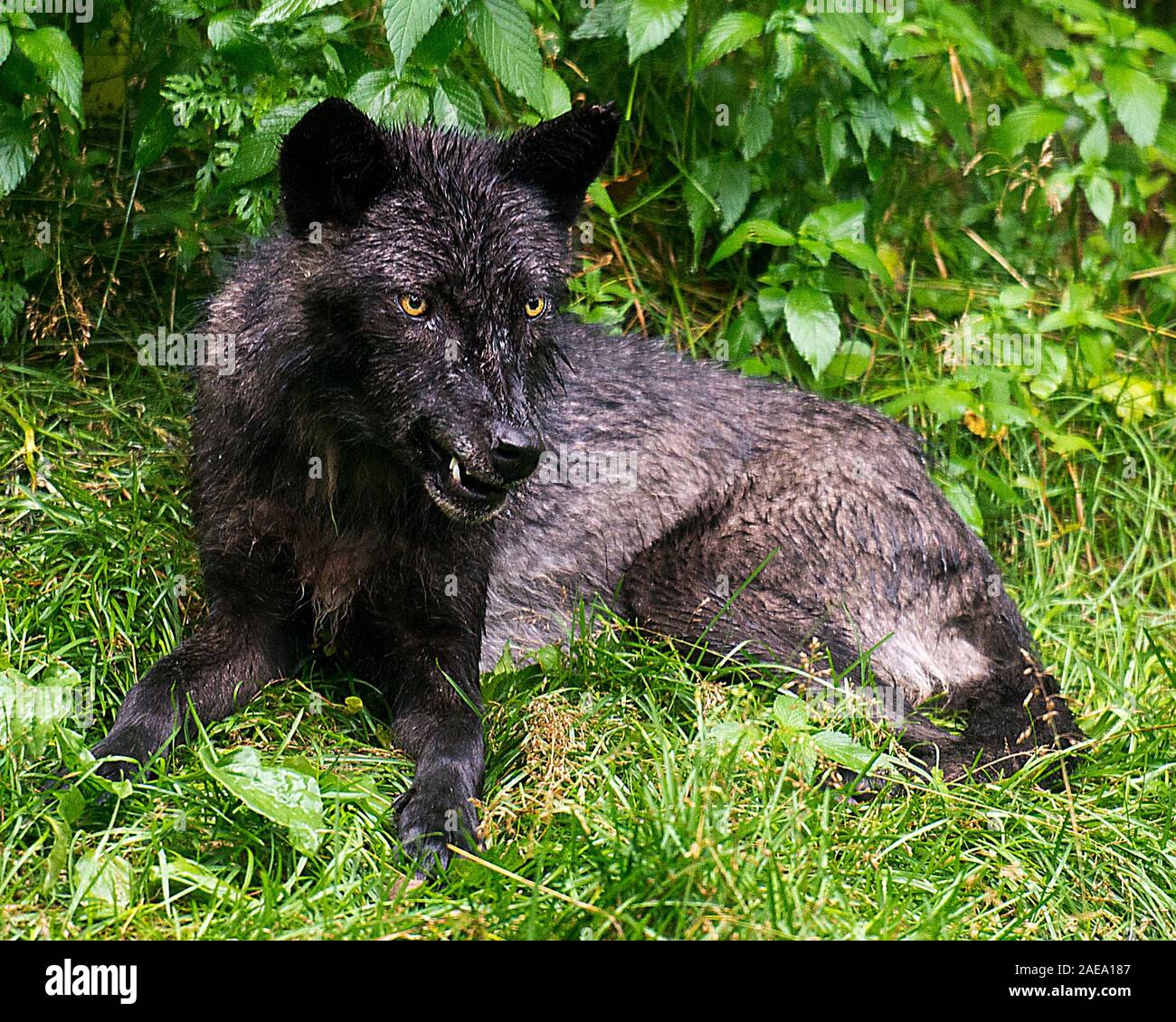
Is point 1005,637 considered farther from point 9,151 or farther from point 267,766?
point 9,151

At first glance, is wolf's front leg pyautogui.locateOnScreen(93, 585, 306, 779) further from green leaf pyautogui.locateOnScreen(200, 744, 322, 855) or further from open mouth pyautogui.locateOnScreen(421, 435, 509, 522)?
open mouth pyautogui.locateOnScreen(421, 435, 509, 522)

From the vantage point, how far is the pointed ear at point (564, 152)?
158 inches

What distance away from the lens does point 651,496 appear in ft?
16.7

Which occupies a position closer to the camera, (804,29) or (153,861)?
(153,861)

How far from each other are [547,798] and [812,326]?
2670 mm

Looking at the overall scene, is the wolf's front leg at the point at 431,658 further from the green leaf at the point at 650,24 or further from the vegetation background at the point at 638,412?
the green leaf at the point at 650,24

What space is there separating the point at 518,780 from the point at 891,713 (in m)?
1.36

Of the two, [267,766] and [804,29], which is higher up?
[804,29]

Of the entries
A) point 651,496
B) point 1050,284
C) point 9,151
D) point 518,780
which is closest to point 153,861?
point 518,780

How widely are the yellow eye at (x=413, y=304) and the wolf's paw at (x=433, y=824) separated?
1356mm

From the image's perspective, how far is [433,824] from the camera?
3643 mm

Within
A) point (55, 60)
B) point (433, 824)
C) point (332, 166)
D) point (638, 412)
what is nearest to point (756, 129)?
point (638, 412)

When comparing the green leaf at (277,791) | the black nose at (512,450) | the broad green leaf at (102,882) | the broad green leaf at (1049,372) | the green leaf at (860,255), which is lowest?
the broad green leaf at (102,882)

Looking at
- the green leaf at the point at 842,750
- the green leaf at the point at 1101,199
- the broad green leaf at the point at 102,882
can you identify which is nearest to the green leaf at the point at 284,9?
the broad green leaf at the point at 102,882
